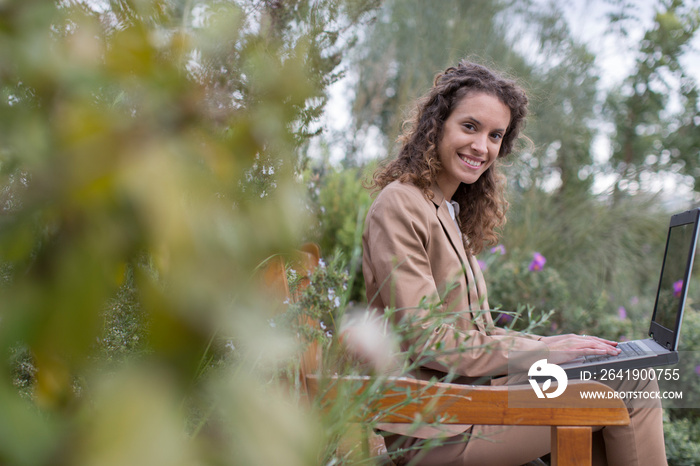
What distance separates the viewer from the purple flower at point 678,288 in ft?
4.54

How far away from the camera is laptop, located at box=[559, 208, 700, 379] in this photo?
4.30 feet

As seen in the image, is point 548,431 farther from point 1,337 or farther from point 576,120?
point 576,120

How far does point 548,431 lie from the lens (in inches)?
50.9

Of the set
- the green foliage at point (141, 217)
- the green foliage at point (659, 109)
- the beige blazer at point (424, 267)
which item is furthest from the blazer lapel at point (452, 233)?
the green foliage at point (659, 109)

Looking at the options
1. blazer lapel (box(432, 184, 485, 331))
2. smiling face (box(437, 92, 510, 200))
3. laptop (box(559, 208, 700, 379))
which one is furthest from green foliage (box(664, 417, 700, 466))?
smiling face (box(437, 92, 510, 200))

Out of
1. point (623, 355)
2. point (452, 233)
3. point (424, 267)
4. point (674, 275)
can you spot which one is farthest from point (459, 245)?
point (674, 275)

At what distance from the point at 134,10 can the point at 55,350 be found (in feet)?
0.45

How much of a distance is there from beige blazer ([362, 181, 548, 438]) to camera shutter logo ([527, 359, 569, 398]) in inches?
1.6

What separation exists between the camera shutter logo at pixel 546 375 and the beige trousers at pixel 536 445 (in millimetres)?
130

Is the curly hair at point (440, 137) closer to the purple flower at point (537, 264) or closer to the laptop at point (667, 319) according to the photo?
the laptop at point (667, 319)

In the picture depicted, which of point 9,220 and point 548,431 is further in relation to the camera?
point 548,431

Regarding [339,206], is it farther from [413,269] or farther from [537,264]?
[413,269]

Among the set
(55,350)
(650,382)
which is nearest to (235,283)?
(55,350)

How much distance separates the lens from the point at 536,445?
129cm
